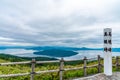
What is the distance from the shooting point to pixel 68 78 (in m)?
13.1

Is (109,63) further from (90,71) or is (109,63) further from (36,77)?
(36,77)

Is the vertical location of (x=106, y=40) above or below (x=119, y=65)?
above

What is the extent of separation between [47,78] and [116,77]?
4079mm

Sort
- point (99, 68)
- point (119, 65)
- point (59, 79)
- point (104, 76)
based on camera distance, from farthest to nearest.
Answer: point (119, 65) → point (99, 68) → point (104, 76) → point (59, 79)

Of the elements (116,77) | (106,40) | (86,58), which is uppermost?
(106,40)

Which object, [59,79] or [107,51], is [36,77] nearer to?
[59,79]

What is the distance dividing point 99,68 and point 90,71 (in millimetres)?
590

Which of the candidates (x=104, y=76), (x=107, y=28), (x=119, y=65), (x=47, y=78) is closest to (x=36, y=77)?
(x=47, y=78)

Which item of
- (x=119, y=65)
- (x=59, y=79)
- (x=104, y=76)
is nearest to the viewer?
(x=59, y=79)

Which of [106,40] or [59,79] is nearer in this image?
[59,79]

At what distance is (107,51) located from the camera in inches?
563

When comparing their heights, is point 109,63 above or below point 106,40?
below

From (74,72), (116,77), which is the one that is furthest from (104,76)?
(74,72)

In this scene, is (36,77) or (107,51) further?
(107,51)
